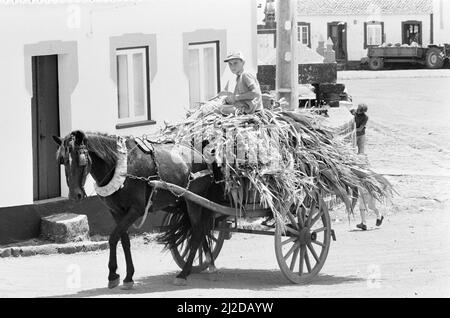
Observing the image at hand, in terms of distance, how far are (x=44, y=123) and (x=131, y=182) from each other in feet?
13.7

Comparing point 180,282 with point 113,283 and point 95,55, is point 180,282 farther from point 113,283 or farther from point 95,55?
point 95,55

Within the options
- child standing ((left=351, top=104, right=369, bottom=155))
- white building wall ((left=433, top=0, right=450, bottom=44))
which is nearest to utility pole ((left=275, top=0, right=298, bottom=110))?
child standing ((left=351, top=104, right=369, bottom=155))


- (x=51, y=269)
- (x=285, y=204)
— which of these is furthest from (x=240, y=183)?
(x=51, y=269)

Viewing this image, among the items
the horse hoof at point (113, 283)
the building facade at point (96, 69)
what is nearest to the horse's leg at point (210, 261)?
the horse hoof at point (113, 283)

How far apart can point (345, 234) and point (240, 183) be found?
4763mm

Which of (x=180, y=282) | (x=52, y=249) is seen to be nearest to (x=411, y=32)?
(x=52, y=249)

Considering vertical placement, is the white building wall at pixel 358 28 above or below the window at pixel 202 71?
above

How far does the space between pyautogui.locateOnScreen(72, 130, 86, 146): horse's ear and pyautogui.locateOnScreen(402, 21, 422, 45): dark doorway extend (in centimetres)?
4951

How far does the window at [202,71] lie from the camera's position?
18203 millimetres

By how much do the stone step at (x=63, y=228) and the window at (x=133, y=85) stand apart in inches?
75.9

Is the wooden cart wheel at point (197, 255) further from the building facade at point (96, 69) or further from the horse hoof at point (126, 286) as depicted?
the building facade at point (96, 69)

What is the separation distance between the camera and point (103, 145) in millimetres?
12164

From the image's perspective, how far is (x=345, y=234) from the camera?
17.4 metres
